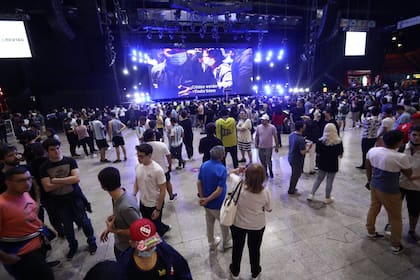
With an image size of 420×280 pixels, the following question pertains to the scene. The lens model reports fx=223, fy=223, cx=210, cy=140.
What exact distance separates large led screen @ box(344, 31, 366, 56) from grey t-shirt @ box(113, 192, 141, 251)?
21254 mm

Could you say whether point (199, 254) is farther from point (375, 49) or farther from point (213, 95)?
point (375, 49)

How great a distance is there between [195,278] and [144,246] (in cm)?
169

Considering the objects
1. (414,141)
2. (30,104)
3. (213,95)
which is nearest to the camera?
(414,141)

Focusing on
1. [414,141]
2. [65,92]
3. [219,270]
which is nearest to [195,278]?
[219,270]

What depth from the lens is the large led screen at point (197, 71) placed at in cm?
1800

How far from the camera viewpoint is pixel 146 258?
4.59 ft

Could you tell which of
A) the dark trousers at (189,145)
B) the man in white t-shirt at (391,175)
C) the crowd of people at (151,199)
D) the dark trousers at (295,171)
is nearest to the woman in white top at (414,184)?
the crowd of people at (151,199)

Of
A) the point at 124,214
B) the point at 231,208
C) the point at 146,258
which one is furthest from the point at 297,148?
the point at 146,258

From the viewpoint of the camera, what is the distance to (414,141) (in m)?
2.90

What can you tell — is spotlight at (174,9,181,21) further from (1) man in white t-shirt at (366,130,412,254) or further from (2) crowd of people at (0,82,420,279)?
(1) man in white t-shirt at (366,130,412,254)

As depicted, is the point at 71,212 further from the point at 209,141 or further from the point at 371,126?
the point at 371,126

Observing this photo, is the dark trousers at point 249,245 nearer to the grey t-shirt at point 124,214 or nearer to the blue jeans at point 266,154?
the grey t-shirt at point 124,214

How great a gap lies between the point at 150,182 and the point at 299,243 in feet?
7.37

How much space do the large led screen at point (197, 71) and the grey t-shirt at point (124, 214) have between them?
17271 mm
